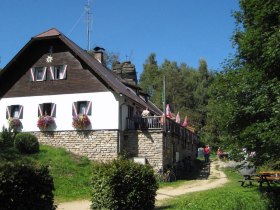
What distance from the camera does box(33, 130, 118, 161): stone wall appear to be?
25250mm

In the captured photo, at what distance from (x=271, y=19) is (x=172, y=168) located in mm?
13850

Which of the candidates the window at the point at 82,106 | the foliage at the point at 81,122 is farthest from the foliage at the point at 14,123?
the window at the point at 82,106

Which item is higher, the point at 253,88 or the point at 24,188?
the point at 253,88

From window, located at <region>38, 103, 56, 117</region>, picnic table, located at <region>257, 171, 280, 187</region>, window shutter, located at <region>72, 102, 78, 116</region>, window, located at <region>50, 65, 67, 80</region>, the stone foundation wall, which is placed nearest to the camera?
picnic table, located at <region>257, 171, 280, 187</region>

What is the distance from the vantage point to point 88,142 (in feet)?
84.3

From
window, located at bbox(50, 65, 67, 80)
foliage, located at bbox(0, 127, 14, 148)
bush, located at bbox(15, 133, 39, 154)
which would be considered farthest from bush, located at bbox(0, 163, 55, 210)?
window, located at bbox(50, 65, 67, 80)

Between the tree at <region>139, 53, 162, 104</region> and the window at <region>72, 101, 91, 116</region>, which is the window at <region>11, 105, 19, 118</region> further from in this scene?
the tree at <region>139, 53, 162, 104</region>

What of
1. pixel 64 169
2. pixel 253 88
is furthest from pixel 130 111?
pixel 253 88

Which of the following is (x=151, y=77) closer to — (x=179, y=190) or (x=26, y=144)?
(x=26, y=144)

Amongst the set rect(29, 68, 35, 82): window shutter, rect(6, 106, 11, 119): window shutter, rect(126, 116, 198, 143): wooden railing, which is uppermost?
rect(29, 68, 35, 82): window shutter

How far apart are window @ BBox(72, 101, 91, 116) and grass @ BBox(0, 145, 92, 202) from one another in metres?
2.54

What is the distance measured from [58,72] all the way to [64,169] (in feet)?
26.5

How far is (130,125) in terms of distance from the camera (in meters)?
26.4

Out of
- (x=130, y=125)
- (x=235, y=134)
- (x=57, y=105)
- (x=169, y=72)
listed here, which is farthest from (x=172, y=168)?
(x=169, y=72)
